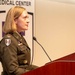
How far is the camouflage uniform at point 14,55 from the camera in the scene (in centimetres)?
159

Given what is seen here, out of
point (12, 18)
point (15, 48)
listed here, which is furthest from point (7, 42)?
point (12, 18)

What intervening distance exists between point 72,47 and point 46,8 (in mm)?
919

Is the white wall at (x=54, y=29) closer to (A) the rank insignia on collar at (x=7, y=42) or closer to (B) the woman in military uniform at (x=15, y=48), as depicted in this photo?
(B) the woman in military uniform at (x=15, y=48)

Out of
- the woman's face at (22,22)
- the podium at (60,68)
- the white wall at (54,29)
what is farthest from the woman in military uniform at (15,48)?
the white wall at (54,29)

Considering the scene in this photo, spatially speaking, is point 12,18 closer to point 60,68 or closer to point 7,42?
point 7,42

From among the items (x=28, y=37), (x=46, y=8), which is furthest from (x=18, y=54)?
(x=46, y=8)

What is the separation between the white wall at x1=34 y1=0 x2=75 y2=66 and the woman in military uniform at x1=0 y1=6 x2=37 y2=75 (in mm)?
1590

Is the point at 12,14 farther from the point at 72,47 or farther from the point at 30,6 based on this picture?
the point at 72,47

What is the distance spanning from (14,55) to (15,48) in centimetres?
6

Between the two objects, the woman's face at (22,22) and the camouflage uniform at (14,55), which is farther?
the woman's face at (22,22)

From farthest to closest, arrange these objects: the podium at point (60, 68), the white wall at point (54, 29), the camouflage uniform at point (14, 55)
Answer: the white wall at point (54, 29) → the camouflage uniform at point (14, 55) → the podium at point (60, 68)

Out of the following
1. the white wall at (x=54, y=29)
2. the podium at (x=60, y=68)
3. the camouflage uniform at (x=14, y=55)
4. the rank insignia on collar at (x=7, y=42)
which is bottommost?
the white wall at (x=54, y=29)

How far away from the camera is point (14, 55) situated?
163 cm

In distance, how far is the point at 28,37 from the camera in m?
3.17
